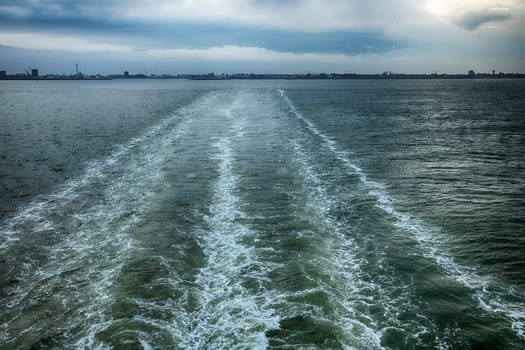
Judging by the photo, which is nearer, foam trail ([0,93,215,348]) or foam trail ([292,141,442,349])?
foam trail ([292,141,442,349])

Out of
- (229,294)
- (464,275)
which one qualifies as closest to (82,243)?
(229,294)

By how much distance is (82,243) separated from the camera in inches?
577

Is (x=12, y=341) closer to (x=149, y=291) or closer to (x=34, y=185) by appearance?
(x=149, y=291)

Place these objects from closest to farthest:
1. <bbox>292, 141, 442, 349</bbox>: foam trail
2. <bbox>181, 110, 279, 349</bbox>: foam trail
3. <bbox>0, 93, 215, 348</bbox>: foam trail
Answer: <bbox>181, 110, 279, 349</bbox>: foam trail
<bbox>292, 141, 442, 349</bbox>: foam trail
<bbox>0, 93, 215, 348</bbox>: foam trail

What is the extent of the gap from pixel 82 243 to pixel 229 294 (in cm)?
694

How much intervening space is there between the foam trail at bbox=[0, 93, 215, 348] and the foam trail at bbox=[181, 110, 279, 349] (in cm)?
259

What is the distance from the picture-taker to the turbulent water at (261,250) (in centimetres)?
979

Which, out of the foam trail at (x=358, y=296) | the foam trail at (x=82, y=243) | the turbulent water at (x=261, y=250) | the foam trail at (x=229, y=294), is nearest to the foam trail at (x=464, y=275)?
the turbulent water at (x=261, y=250)

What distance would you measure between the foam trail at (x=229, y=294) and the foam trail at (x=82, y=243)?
2.59m

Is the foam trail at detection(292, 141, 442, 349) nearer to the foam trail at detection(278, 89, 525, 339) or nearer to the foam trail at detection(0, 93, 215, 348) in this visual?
the foam trail at detection(278, 89, 525, 339)

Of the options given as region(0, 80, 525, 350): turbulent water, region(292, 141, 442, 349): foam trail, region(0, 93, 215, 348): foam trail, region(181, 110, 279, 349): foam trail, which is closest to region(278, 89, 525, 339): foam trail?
region(0, 80, 525, 350): turbulent water

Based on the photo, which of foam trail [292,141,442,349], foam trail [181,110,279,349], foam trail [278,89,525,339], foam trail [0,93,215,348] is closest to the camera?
foam trail [181,110,279,349]

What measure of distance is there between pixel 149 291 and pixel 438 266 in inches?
381

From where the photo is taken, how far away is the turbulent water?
9789mm
